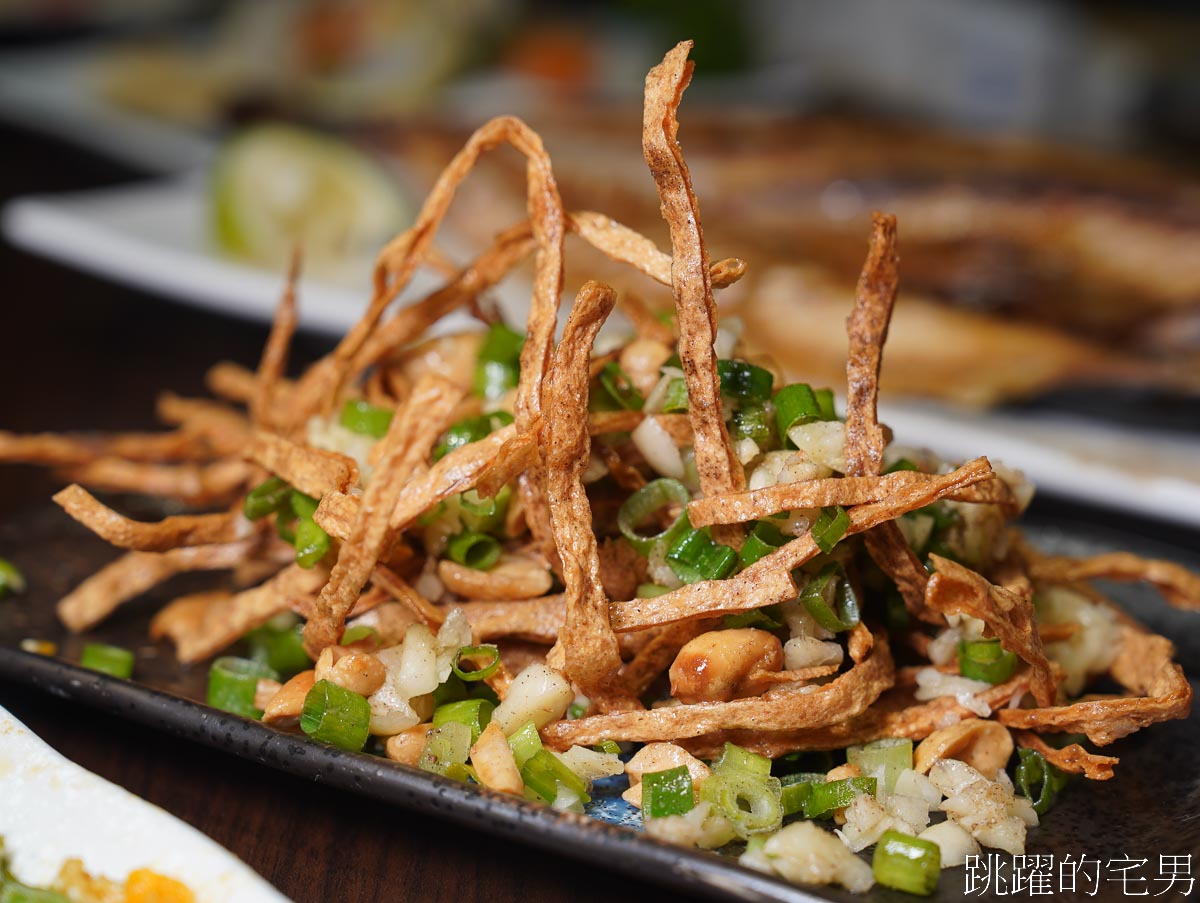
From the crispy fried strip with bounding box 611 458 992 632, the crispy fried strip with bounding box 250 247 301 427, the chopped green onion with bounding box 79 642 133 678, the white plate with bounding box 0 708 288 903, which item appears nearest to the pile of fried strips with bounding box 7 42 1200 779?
the crispy fried strip with bounding box 611 458 992 632

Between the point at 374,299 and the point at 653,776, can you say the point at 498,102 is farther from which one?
the point at 653,776

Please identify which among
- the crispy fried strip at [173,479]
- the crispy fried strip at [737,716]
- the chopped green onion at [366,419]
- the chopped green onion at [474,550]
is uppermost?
the chopped green onion at [366,419]

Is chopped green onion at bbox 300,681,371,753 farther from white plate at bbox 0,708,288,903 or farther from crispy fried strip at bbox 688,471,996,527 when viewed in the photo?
crispy fried strip at bbox 688,471,996,527

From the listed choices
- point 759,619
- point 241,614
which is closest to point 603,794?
point 759,619

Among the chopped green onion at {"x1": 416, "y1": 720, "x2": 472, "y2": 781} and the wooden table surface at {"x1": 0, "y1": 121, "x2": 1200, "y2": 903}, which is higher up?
the chopped green onion at {"x1": 416, "y1": 720, "x2": 472, "y2": 781}

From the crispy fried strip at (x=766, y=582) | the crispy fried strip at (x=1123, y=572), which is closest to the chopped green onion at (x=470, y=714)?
the crispy fried strip at (x=766, y=582)

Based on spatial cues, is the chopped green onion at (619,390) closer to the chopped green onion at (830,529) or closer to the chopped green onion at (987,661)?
the chopped green onion at (830,529)

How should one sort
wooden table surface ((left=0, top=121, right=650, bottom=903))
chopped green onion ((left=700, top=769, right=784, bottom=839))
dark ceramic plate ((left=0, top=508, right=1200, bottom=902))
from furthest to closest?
1. wooden table surface ((left=0, top=121, right=650, bottom=903))
2. chopped green onion ((left=700, top=769, right=784, bottom=839))
3. dark ceramic plate ((left=0, top=508, right=1200, bottom=902))
